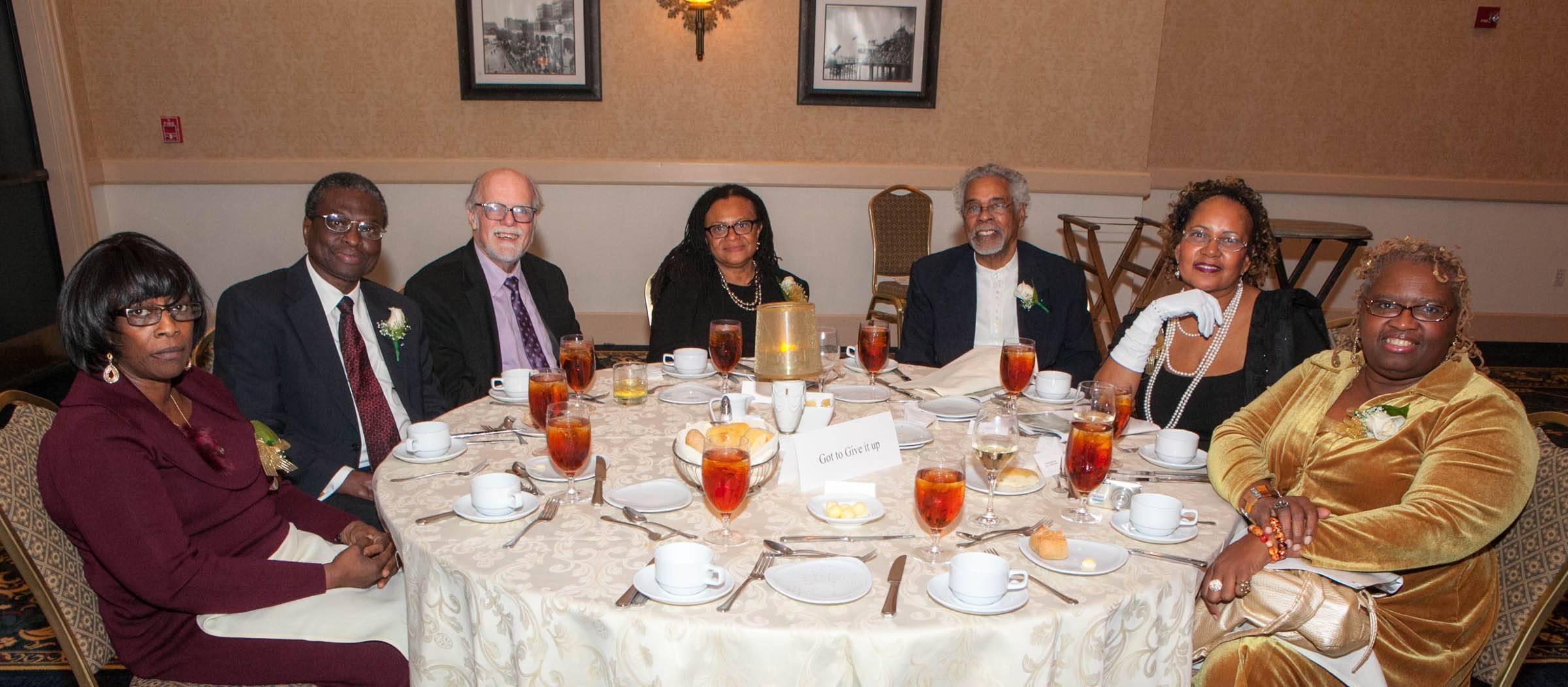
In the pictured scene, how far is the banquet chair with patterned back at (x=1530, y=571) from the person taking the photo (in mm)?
1711

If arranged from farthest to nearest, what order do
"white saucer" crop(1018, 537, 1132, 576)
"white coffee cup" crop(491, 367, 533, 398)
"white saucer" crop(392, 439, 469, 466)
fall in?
1. "white coffee cup" crop(491, 367, 533, 398)
2. "white saucer" crop(392, 439, 469, 466)
3. "white saucer" crop(1018, 537, 1132, 576)

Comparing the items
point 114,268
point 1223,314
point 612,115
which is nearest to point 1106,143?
point 612,115

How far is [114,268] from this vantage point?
5.33 feet

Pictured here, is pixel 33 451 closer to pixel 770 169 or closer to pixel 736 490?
pixel 736 490

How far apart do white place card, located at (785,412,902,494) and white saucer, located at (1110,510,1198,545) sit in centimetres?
43

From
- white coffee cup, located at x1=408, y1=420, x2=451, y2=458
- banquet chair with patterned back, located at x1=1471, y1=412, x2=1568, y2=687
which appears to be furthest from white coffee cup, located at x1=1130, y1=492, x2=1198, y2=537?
white coffee cup, located at x1=408, y1=420, x2=451, y2=458

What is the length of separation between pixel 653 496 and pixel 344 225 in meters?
1.43

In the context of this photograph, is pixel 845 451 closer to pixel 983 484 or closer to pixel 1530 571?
pixel 983 484

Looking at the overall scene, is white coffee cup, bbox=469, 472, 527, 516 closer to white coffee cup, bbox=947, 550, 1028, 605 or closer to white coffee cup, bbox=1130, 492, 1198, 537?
white coffee cup, bbox=947, 550, 1028, 605

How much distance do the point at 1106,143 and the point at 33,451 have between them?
589 centimetres

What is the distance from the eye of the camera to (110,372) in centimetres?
165

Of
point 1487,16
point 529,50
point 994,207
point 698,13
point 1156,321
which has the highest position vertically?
point 1487,16

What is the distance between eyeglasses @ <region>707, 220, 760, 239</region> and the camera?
3518mm

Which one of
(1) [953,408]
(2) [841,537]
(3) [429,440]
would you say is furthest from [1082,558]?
(3) [429,440]
